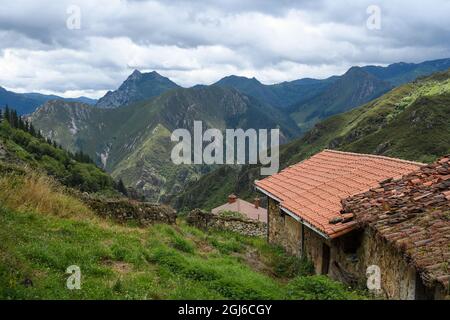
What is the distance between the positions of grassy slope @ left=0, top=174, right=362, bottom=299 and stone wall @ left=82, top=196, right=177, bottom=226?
4.47ft

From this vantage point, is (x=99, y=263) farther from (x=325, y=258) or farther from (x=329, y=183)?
(x=329, y=183)

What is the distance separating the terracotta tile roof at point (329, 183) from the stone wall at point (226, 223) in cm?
365

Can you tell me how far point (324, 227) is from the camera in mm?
12758

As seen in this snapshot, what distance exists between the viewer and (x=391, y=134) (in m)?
108

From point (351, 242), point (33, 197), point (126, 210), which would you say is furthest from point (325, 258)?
point (33, 197)

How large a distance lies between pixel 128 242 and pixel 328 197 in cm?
724

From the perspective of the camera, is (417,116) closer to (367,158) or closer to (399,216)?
(367,158)

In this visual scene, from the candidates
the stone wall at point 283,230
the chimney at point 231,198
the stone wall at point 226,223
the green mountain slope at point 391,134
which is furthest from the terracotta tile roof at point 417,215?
the green mountain slope at point 391,134

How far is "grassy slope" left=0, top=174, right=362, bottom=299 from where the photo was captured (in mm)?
8664

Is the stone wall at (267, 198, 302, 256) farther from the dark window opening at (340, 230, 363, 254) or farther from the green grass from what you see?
the green grass

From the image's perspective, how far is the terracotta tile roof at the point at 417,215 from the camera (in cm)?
824

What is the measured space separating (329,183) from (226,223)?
9.19 metres
